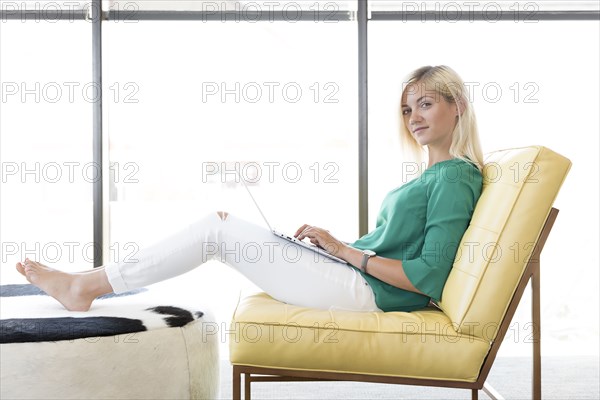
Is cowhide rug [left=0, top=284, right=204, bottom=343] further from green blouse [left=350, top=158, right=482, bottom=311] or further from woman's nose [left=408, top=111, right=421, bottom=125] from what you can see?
woman's nose [left=408, top=111, right=421, bottom=125]

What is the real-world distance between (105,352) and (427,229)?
96cm

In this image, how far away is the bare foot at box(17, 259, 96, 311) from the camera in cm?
178

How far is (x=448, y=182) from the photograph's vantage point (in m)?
1.77

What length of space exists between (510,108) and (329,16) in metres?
1.16

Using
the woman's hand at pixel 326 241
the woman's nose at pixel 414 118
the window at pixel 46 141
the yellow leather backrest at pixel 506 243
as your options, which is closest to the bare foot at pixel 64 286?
the woman's hand at pixel 326 241

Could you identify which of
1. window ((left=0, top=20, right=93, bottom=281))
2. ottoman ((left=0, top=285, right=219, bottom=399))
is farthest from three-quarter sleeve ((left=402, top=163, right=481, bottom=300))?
window ((left=0, top=20, right=93, bottom=281))

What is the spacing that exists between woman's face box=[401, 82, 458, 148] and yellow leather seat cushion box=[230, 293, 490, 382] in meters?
0.68

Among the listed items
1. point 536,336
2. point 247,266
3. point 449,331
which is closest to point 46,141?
point 247,266

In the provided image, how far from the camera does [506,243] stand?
156 centimetres

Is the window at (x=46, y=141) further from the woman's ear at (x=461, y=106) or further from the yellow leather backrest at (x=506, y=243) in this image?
the yellow leather backrest at (x=506, y=243)

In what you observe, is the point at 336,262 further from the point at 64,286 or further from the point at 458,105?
the point at 64,286

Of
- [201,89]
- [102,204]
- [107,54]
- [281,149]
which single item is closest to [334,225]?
[281,149]

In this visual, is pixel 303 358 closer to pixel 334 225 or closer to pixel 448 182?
pixel 448 182

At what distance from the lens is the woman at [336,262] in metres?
1.73
